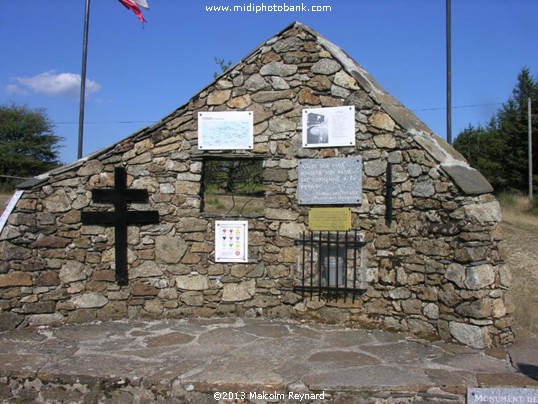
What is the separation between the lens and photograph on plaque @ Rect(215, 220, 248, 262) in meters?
6.35

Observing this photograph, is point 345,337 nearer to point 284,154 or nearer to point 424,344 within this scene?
point 424,344

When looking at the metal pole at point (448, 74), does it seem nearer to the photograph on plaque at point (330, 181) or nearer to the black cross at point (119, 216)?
the photograph on plaque at point (330, 181)

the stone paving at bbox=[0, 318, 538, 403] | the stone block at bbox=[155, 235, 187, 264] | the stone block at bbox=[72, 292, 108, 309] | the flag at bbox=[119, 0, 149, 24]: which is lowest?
the stone paving at bbox=[0, 318, 538, 403]

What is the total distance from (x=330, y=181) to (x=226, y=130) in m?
1.46

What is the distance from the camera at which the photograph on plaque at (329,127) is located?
6.08 m

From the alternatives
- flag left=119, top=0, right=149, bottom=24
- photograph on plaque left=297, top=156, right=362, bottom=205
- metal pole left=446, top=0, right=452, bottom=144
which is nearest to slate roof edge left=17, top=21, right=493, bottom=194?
photograph on plaque left=297, top=156, right=362, bottom=205

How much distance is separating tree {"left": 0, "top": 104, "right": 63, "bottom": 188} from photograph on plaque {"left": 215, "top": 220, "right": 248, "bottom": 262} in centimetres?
1826

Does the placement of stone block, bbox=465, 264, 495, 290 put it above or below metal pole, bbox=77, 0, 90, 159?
below

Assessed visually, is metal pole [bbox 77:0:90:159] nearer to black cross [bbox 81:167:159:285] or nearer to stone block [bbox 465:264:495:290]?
black cross [bbox 81:167:159:285]

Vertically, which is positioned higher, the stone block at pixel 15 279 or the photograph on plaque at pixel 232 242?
the photograph on plaque at pixel 232 242

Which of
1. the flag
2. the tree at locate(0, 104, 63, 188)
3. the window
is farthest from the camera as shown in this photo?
the tree at locate(0, 104, 63, 188)

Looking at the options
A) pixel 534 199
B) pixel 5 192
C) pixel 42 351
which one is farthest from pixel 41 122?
pixel 534 199

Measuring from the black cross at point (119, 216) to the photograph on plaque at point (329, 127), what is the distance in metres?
2.18

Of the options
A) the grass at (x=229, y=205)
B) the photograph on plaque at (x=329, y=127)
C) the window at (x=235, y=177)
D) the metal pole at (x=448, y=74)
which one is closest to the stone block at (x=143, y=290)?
the window at (x=235, y=177)
